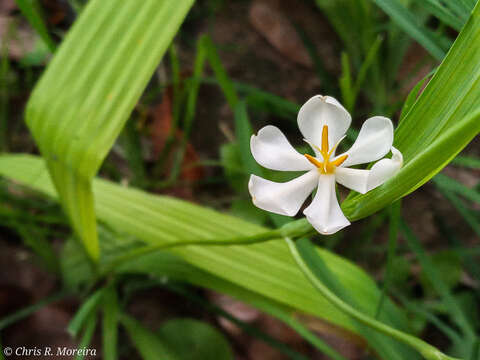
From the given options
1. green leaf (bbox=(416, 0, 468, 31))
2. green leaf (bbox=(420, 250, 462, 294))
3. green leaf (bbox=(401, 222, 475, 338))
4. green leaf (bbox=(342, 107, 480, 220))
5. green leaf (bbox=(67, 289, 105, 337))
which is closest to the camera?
green leaf (bbox=(342, 107, 480, 220))

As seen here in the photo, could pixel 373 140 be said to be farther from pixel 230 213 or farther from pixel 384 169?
pixel 230 213

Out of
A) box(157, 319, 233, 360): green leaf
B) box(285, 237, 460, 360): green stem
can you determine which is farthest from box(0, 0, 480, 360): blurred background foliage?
box(285, 237, 460, 360): green stem

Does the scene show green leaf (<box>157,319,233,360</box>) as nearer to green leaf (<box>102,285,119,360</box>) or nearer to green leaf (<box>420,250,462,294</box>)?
green leaf (<box>102,285,119,360</box>)

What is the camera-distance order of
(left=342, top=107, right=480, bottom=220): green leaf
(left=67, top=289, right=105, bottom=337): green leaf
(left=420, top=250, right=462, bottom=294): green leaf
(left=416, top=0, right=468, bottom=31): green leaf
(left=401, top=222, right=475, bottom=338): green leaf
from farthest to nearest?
(left=420, top=250, right=462, bottom=294): green leaf
(left=401, top=222, right=475, bottom=338): green leaf
(left=67, top=289, right=105, bottom=337): green leaf
(left=416, top=0, right=468, bottom=31): green leaf
(left=342, top=107, right=480, bottom=220): green leaf

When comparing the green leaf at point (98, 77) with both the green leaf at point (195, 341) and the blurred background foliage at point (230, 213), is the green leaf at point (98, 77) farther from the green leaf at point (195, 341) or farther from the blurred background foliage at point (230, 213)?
the green leaf at point (195, 341)

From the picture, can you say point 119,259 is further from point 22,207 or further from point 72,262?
point 22,207

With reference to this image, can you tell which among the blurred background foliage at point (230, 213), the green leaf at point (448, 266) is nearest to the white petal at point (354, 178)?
the blurred background foliage at point (230, 213)

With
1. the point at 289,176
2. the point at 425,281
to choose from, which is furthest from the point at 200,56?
the point at 425,281

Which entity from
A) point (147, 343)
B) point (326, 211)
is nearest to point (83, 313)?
point (147, 343)
